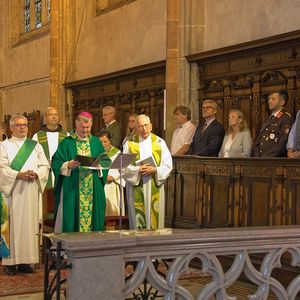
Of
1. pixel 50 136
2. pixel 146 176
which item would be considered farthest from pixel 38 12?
pixel 146 176

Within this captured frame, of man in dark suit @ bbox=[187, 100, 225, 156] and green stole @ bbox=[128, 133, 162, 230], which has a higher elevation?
man in dark suit @ bbox=[187, 100, 225, 156]

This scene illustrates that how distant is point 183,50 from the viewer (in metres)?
12.9

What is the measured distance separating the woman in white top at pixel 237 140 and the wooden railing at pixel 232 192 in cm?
46

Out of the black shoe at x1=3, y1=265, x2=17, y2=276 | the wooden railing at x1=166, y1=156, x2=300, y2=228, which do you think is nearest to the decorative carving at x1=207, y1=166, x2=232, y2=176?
the wooden railing at x1=166, y1=156, x2=300, y2=228

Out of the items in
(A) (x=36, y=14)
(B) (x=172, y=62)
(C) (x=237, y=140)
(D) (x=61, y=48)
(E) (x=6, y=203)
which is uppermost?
(A) (x=36, y=14)

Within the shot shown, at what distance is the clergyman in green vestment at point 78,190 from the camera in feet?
26.4

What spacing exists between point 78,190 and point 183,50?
217 inches

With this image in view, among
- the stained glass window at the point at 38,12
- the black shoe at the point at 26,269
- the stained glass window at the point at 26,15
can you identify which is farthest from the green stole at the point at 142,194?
the stained glass window at the point at 26,15

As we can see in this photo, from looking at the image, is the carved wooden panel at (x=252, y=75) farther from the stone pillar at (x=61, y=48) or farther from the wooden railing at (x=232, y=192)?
the stone pillar at (x=61, y=48)

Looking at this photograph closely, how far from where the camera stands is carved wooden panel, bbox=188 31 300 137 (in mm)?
10531

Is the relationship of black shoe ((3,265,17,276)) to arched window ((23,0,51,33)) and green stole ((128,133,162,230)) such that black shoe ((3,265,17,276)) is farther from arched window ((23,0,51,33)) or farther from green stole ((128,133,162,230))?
arched window ((23,0,51,33))

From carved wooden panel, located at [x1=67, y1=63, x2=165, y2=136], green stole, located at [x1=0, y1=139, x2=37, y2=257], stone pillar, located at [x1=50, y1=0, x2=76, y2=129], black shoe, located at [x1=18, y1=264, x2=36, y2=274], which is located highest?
stone pillar, located at [x1=50, y1=0, x2=76, y2=129]

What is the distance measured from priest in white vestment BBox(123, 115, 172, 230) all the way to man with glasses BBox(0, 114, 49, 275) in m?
1.03

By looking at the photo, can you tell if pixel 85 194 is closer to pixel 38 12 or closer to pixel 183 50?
pixel 183 50
